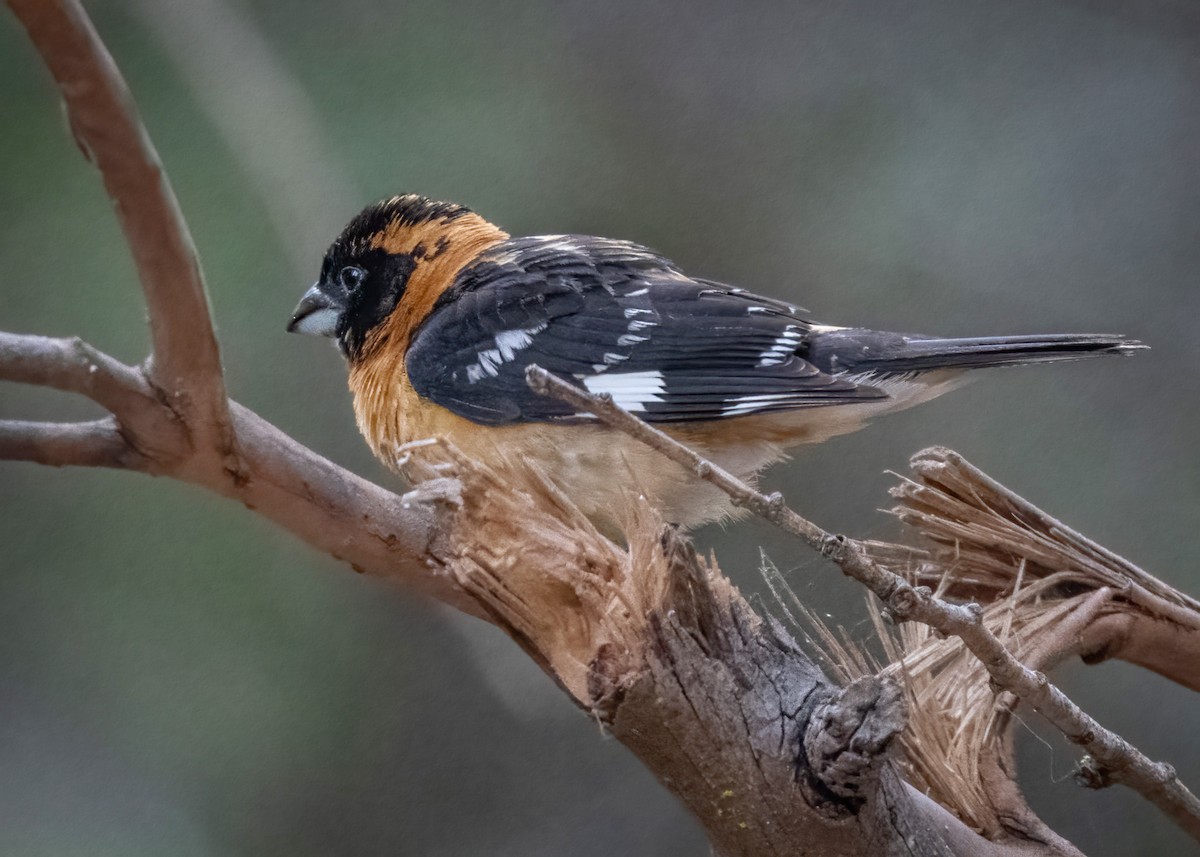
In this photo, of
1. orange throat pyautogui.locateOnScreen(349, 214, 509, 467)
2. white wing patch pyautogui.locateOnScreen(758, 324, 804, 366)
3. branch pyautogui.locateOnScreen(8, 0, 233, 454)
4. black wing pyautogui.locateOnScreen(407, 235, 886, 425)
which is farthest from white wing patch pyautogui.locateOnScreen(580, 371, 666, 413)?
branch pyautogui.locateOnScreen(8, 0, 233, 454)

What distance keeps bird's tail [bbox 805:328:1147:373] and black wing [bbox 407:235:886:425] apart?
5cm

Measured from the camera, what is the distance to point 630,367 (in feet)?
4.78

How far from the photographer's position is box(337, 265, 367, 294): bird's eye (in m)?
1.67

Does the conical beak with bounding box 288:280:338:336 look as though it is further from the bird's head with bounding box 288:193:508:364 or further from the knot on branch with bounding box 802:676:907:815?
the knot on branch with bounding box 802:676:907:815

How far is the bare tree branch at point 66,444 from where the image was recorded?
890mm

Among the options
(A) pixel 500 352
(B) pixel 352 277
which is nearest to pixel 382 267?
(B) pixel 352 277

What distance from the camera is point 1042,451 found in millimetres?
1807

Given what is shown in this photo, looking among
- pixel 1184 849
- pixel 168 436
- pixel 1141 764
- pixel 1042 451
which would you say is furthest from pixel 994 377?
pixel 168 436

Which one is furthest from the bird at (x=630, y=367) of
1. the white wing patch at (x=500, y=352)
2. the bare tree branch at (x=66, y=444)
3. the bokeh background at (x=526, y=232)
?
the bare tree branch at (x=66, y=444)

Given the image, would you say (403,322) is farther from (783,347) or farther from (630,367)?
(783,347)

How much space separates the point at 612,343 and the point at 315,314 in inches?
17.9

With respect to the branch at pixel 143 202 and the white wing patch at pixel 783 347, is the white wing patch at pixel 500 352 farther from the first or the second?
the branch at pixel 143 202

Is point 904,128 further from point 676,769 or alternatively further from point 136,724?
point 136,724

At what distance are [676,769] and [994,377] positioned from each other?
116cm
